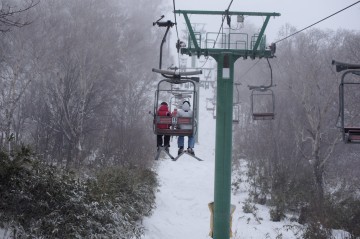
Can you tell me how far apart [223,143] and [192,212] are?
5.70m

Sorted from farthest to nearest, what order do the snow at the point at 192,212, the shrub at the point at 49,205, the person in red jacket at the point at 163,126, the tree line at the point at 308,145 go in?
the tree line at the point at 308,145
the snow at the point at 192,212
the person in red jacket at the point at 163,126
the shrub at the point at 49,205

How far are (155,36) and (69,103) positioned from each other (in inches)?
544

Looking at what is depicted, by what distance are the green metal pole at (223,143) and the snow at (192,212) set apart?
1728 millimetres

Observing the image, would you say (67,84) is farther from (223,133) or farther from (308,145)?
(308,145)

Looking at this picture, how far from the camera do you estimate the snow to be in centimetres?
1213

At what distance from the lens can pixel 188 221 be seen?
13867 mm

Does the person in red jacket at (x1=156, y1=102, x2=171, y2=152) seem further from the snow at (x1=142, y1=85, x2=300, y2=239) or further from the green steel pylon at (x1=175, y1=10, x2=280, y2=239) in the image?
the snow at (x1=142, y1=85, x2=300, y2=239)

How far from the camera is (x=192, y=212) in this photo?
49.8 feet

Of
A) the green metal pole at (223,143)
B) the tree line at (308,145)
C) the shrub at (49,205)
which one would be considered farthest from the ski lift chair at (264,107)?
the shrub at (49,205)

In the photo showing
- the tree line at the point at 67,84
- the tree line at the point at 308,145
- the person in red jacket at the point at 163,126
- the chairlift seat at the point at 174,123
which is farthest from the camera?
the tree line at the point at 67,84

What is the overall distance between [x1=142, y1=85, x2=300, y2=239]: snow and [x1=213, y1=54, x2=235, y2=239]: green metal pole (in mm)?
1728

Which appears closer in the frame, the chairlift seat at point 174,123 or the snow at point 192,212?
the chairlift seat at point 174,123

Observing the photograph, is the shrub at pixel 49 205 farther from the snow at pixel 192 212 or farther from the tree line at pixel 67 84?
the tree line at pixel 67 84

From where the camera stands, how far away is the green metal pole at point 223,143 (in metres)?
10.4
